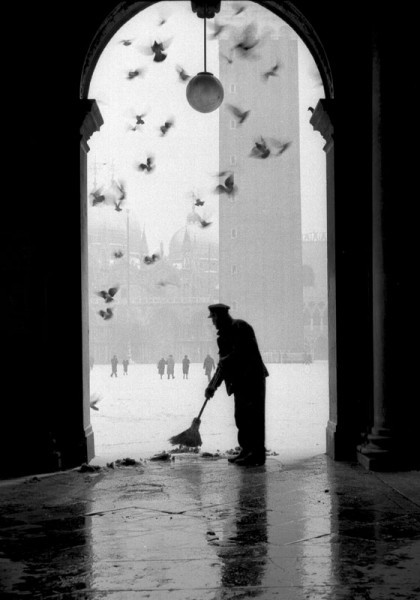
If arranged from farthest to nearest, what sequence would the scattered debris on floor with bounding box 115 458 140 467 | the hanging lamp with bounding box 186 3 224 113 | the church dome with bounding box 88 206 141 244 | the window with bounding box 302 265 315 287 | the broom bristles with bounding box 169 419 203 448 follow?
1. the church dome with bounding box 88 206 141 244
2. the window with bounding box 302 265 315 287
3. the hanging lamp with bounding box 186 3 224 113
4. the broom bristles with bounding box 169 419 203 448
5. the scattered debris on floor with bounding box 115 458 140 467

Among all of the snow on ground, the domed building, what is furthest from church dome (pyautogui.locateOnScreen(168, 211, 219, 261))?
the snow on ground

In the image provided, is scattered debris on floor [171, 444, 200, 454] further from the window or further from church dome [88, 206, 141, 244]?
church dome [88, 206, 141, 244]

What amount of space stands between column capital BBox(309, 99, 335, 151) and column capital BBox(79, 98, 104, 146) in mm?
2031

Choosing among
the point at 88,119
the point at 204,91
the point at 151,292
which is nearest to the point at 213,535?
the point at 88,119

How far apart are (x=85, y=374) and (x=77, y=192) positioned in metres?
1.67

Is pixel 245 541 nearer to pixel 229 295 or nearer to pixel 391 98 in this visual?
pixel 391 98

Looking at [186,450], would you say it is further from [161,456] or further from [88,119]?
[88,119]

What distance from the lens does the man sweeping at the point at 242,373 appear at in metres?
7.04

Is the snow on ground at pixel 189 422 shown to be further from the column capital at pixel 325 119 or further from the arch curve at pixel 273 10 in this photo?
the arch curve at pixel 273 10

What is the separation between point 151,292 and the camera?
2744 inches

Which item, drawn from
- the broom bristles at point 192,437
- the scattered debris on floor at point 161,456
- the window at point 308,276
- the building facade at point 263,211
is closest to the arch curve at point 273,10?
the broom bristles at point 192,437

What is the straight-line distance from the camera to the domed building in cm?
6047

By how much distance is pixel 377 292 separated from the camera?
6719 mm

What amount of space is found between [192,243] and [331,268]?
67.1 m
